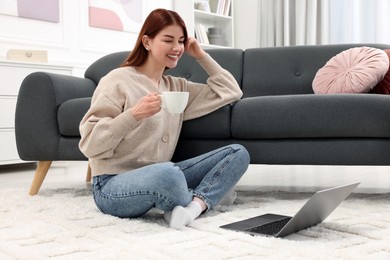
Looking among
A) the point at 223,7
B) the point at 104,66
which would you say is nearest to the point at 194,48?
the point at 104,66

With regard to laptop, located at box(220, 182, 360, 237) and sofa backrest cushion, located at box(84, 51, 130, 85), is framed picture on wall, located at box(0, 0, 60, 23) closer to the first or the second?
sofa backrest cushion, located at box(84, 51, 130, 85)

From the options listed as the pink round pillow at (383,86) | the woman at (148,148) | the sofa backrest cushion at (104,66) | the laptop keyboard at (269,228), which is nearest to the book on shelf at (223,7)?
the sofa backrest cushion at (104,66)

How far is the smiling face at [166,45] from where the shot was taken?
1.76 meters

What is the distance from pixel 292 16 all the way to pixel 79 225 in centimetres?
407

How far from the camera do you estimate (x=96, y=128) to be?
5.38ft

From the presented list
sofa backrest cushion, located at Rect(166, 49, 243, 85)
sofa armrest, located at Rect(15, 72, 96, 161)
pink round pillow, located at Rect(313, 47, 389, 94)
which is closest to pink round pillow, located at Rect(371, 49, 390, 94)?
pink round pillow, located at Rect(313, 47, 389, 94)

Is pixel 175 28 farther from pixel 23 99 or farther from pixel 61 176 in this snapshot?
pixel 61 176

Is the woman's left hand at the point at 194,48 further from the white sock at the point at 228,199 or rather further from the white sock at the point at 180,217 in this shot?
the white sock at the point at 180,217

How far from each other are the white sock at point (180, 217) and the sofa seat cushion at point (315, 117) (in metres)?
0.57

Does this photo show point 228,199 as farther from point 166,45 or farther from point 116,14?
point 116,14

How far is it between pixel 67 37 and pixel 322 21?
2403 millimetres

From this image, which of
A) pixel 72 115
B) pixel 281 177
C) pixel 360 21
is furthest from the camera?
pixel 360 21

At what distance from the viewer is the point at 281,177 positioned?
3.06 m

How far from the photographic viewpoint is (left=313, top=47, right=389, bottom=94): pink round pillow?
88.6 inches
